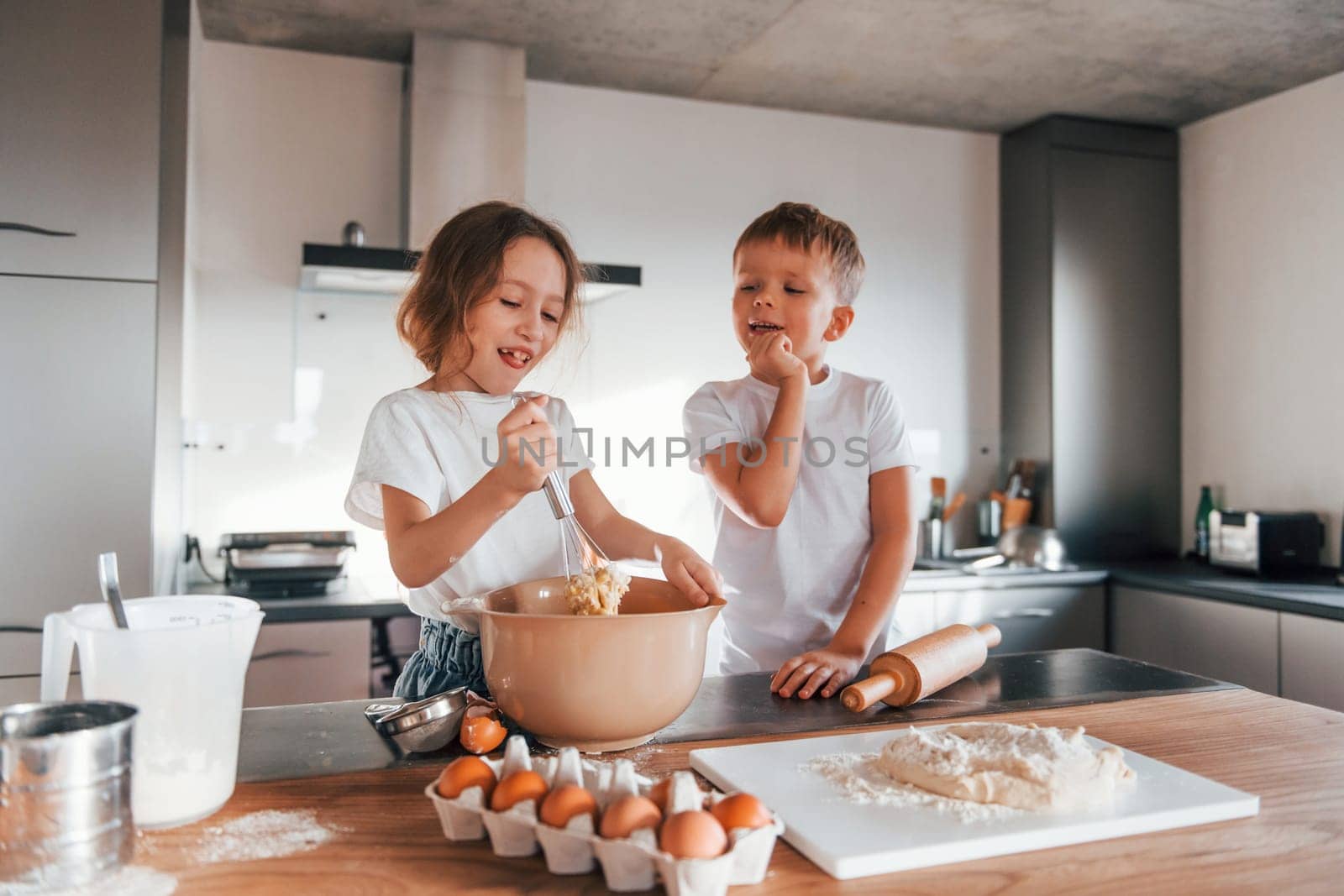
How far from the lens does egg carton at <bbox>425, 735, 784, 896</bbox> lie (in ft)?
1.85

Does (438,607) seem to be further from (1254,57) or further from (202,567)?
(1254,57)

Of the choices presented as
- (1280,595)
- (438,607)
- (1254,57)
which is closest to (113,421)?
(438,607)

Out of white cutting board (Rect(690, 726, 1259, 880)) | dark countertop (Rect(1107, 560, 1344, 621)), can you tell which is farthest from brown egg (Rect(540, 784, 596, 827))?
dark countertop (Rect(1107, 560, 1344, 621))

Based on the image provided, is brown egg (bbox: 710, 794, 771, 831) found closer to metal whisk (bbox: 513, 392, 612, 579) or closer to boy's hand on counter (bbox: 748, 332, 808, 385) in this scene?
metal whisk (bbox: 513, 392, 612, 579)

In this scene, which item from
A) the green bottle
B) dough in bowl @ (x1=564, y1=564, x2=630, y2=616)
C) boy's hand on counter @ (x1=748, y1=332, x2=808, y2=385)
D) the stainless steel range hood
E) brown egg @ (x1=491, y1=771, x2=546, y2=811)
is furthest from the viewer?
the green bottle

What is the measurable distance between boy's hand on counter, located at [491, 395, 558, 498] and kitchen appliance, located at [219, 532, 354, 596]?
4.93 feet

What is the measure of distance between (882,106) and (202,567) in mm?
2347

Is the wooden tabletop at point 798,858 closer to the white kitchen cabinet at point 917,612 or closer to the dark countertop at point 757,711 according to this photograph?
the dark countertop at point 757,711

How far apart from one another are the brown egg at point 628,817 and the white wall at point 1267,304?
109 inches

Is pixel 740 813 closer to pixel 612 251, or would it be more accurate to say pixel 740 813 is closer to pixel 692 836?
pixel 692 836

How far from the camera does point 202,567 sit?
8.00 feet

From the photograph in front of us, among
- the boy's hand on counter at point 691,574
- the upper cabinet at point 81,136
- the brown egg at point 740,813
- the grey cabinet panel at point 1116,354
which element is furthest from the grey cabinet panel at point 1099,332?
the brown egg at point 740,813

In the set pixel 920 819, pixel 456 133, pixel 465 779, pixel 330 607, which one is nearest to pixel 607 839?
pixel 465 779

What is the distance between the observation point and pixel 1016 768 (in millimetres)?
722
